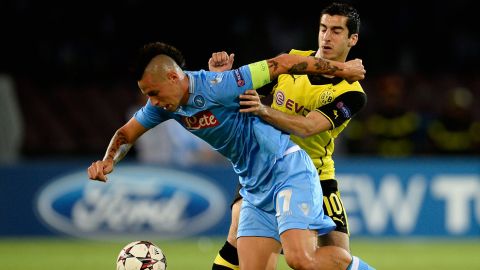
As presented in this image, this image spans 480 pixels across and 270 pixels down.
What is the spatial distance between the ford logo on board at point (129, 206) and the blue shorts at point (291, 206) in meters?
6.20

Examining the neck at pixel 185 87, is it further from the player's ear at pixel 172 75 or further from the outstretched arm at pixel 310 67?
the outstretched arm at pixel 310 67

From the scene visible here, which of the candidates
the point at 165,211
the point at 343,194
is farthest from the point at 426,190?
the point at 165,211

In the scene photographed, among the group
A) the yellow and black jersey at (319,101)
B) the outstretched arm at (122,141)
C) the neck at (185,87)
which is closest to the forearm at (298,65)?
the yellow and black jersey at (319,101)

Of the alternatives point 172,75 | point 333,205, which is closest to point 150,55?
point 172,75

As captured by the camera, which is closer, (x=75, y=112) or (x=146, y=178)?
(x=146, y=178)

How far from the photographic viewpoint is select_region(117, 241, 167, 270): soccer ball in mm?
7043

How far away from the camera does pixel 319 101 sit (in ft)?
23.5

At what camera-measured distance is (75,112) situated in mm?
16312

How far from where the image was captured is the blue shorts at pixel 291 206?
663cm

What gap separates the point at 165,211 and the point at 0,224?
2194 mm

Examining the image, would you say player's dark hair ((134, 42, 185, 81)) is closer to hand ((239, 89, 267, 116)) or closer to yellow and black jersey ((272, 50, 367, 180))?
hand ((239, 89, 267, 116))

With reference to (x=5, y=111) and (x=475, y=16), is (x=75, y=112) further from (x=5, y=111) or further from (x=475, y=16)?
(x=475, y=16)

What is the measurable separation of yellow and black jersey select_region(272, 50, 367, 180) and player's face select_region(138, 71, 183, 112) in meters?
1.02

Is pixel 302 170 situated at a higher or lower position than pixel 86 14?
lower
